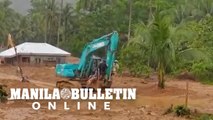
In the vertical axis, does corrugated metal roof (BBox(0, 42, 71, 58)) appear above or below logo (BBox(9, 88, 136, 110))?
above

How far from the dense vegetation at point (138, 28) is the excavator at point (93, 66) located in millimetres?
1678

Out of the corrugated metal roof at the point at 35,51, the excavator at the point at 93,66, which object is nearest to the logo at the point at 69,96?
the excavator at the point at 93,66

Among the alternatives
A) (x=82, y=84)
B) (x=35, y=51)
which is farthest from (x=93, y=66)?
(x=35, y=51)

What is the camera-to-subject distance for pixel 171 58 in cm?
2056

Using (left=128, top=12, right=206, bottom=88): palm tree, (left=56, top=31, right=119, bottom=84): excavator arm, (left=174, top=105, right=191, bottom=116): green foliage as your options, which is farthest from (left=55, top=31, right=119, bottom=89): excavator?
(left=174, top=105, right=191, bottom=116): green foliage

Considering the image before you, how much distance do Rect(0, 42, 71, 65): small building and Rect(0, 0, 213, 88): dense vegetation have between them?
723cm

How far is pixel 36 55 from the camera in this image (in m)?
44.2

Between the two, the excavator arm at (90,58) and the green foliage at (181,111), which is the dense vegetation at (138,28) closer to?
the excavator arm at (90,58)

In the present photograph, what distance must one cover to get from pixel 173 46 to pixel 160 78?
2.19 m

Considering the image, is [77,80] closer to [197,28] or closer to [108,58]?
[108,58]

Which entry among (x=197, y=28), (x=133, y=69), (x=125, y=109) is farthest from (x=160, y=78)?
(x=197, y=28)

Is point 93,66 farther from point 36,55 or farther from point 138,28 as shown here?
point 36,55

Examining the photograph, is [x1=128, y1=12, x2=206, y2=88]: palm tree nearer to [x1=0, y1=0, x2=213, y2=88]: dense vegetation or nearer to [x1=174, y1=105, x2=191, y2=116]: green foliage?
[x1=0, y1=0, x2=213, y2=88]: dense vegetation

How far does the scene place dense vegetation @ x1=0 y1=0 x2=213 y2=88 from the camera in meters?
20.6
